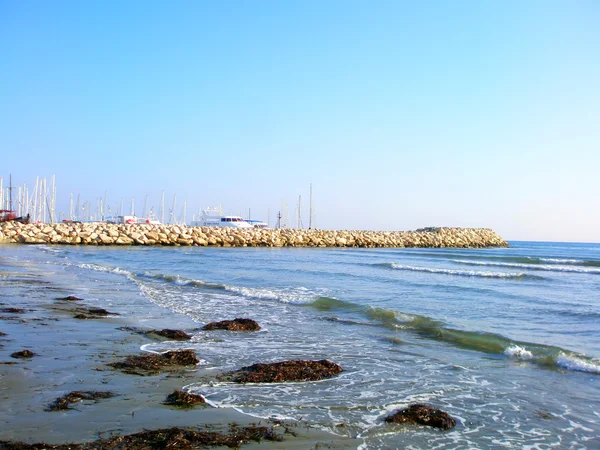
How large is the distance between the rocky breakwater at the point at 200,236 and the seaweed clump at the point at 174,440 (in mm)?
42743

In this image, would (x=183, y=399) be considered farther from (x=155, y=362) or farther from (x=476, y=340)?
(x=476, y=340)

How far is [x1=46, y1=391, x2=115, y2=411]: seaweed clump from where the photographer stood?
198 inches

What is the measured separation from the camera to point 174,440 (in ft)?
14.2

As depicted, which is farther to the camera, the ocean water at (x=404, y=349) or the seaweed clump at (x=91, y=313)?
the seaweed clump at (x=91, y=313)

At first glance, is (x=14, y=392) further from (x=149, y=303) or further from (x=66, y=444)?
(x=149, y=303)

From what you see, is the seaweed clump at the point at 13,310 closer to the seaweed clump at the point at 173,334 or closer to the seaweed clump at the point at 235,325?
the seaweed clump at the point at 173,334

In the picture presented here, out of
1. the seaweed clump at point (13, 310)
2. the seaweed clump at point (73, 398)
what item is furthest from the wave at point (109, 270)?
the seaweed clump at point (73, 398)

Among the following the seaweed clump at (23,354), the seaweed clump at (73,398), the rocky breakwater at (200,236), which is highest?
the rocky breakwater at (200,236)

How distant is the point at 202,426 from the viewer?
4.75 m

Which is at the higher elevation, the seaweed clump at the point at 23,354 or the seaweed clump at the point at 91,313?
the seaweed clump at the point at 23,354

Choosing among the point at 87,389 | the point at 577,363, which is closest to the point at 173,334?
the point at 87,389

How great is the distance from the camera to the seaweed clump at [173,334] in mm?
9023

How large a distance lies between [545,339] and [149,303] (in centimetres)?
899

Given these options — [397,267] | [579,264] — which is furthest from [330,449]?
[579,264]
